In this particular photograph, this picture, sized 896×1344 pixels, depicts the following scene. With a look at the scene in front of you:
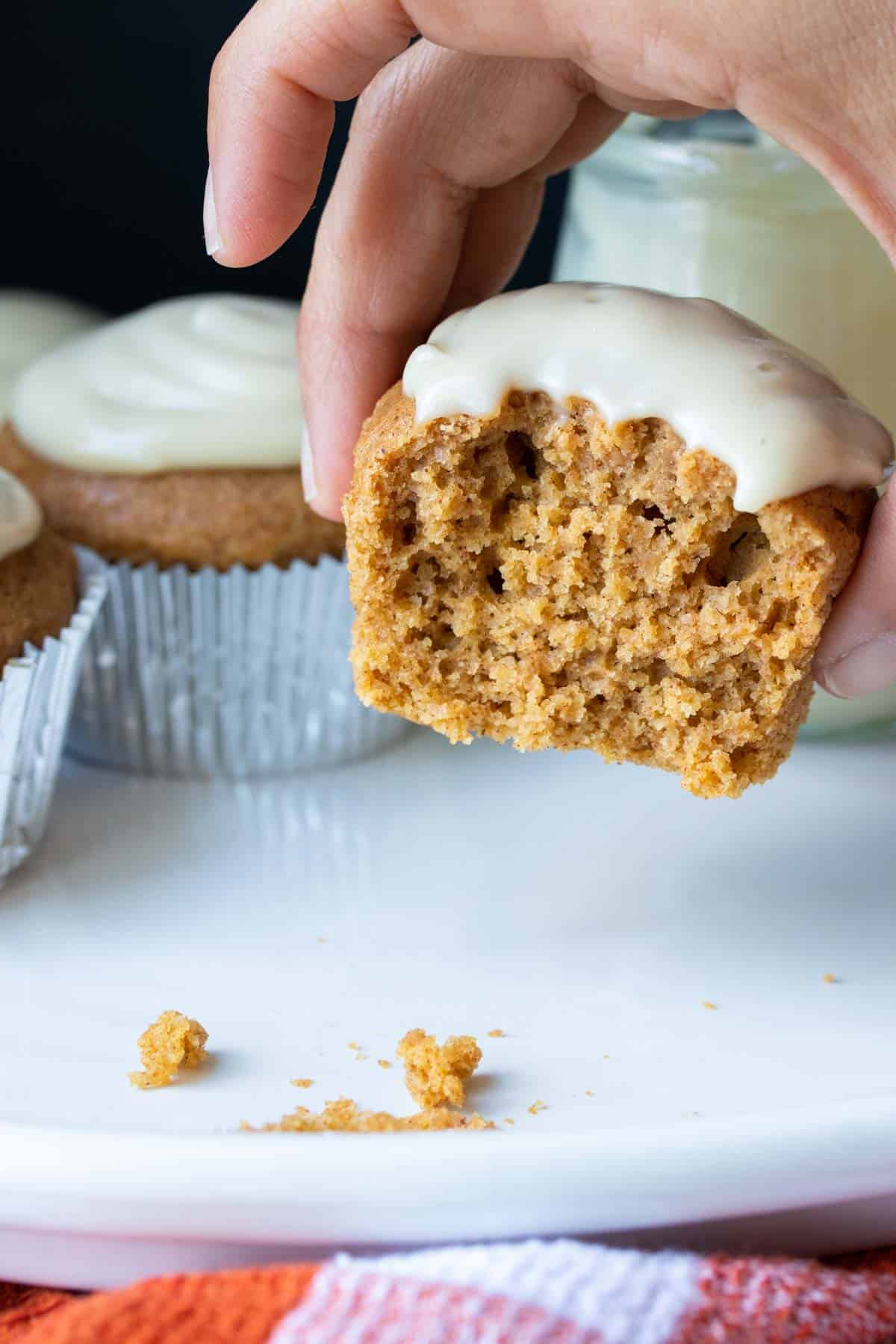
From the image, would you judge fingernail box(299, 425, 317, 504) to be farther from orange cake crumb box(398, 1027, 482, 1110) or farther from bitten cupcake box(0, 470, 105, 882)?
orange cake crumb box(398, 1027, 482, 1110)

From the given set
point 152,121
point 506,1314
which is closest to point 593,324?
point 506,1314

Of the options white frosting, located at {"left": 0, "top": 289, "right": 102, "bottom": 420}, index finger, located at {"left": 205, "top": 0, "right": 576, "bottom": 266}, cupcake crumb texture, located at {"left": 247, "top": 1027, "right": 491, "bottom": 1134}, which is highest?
index finger, located at {"left": 205, "top": 0, "right": 576, "bottom": 266}

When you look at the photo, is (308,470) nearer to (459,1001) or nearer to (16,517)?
(16,517)

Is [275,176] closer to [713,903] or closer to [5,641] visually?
[5,641]

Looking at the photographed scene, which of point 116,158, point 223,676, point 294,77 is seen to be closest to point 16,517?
point 223,676

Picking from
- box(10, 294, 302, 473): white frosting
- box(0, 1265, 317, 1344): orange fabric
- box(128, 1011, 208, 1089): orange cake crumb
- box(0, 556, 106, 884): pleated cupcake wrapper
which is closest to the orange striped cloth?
box(0, 1265, 317, 1344): orange fabric

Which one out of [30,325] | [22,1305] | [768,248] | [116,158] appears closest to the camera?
[22,1305]
